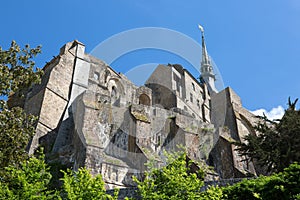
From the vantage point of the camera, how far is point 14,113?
13.1 meters

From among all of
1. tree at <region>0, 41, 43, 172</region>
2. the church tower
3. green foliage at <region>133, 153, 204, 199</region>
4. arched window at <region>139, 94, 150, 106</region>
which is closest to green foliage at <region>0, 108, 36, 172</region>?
tree at <region>0, 41, 43, 172</region>

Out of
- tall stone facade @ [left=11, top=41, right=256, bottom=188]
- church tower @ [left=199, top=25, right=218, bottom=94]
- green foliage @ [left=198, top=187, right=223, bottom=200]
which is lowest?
green foliage @ [left=198, top=187, right=223, bottom=200]

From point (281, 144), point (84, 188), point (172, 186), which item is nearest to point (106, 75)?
point (281, 144)

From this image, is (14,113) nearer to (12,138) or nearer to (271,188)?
(12,138)

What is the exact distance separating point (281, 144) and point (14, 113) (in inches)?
463

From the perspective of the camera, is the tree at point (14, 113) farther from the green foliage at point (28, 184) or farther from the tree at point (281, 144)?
the tree at point (281, 144)

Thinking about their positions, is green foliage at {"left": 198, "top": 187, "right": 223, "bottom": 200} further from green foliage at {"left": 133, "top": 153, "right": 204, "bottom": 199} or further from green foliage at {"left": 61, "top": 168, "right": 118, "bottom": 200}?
green foliage at {"left": 61, "top": 168, "right": 118, "bottom": 200}

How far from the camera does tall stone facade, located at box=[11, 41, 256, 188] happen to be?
72.9ft

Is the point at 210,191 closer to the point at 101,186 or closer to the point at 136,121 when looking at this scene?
the point at 101,186

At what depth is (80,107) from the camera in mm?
25828

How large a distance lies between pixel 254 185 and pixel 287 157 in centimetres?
400

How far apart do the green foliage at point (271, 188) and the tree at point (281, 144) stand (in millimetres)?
3482

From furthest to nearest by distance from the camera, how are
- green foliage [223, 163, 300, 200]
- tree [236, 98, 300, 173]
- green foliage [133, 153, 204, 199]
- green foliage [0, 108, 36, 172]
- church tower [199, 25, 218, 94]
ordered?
church tower [199, 25, 218, 94] < tree [236, 98, 300, 173] < green foliage [0, 108, 36, 172] < green foliage [223, 163, 300, 200] < green foliage [133, 153, 204, 199]

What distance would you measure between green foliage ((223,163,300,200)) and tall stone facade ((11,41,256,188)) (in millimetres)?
6041
